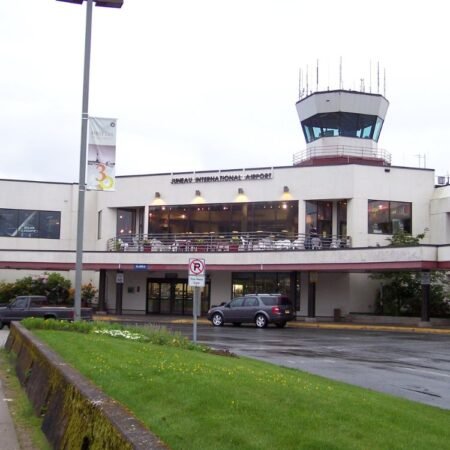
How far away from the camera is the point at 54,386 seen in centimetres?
771

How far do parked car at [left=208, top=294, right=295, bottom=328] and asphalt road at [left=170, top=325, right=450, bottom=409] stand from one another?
3768mm

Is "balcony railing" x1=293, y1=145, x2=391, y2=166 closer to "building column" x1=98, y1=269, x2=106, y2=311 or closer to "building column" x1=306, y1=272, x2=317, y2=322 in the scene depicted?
"building column" x1=306, y1=272, x2=317, y2=322

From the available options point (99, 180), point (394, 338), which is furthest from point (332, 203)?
point (99, 180)

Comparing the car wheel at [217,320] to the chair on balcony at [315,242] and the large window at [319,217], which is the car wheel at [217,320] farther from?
the large window at [319,217]

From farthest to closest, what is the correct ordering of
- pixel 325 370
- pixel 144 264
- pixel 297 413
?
pixel 144 264 < pixel 325 370 < pixel 297 413

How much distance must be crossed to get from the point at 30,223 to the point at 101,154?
30.5 metres

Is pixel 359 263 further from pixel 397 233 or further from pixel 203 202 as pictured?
pixel 203 202

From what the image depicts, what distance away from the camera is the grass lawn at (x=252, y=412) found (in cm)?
520

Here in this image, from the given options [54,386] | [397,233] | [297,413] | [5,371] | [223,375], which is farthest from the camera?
[397,233]

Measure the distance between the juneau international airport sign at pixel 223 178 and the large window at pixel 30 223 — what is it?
9753 millimetres

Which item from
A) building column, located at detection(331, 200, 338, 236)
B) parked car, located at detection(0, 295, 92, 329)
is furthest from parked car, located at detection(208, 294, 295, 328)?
building column, located at detection(331, 200, 338, 236)

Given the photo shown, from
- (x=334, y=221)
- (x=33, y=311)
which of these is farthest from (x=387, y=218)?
(x=33, y=311)

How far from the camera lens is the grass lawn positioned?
520 centimetres

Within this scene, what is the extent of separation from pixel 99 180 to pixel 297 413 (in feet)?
36.9
